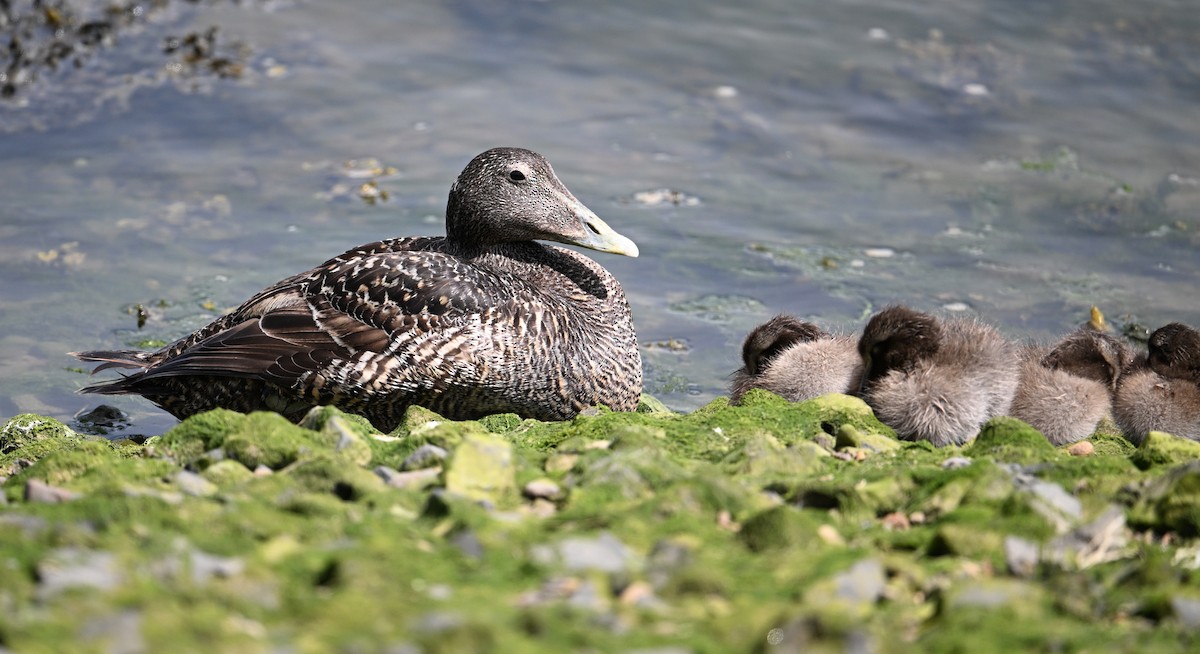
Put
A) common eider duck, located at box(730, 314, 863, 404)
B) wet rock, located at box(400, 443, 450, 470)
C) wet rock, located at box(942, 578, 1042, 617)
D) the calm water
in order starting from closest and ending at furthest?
wet rock, located at box(942, 578, 1042, 617)
wet rock, located at box(400, 443, 450, 470)
common eider duck, located at box(730, 314, 863, 404)
the calm water

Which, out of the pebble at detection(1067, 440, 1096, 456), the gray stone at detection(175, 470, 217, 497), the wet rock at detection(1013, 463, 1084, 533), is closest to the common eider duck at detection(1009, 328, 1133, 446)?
the pebble at detection(1067, 440, 1096, 456)

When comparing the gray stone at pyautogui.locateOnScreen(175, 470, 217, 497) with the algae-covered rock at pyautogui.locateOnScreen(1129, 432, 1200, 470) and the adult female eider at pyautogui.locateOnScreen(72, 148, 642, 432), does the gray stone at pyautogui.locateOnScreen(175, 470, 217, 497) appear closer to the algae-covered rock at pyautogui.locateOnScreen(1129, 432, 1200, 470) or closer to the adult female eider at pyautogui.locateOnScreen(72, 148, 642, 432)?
the adult female eider at pyautogui.locateOnScreen(72, 148, 642, 432)

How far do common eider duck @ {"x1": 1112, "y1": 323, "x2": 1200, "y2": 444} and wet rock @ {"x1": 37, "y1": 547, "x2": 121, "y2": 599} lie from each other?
486 centimetres

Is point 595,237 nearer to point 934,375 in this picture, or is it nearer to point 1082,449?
point 934,375

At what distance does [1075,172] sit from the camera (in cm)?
1088

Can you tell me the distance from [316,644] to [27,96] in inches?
403

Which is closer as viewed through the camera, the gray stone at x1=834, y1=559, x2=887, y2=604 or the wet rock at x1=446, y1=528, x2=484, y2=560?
the gray stone at x1=834, y1=559, x2=887, y2=604

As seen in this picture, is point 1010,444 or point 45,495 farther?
point 1010,444

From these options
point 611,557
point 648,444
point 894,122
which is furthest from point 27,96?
point 611,557

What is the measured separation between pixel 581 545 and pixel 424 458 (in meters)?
1.29

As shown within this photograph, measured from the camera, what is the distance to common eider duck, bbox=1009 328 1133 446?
6156mm

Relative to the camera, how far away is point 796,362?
261 inches

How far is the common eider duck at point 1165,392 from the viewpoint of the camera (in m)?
6.05

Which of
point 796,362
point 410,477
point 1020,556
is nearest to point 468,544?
point 410,477
